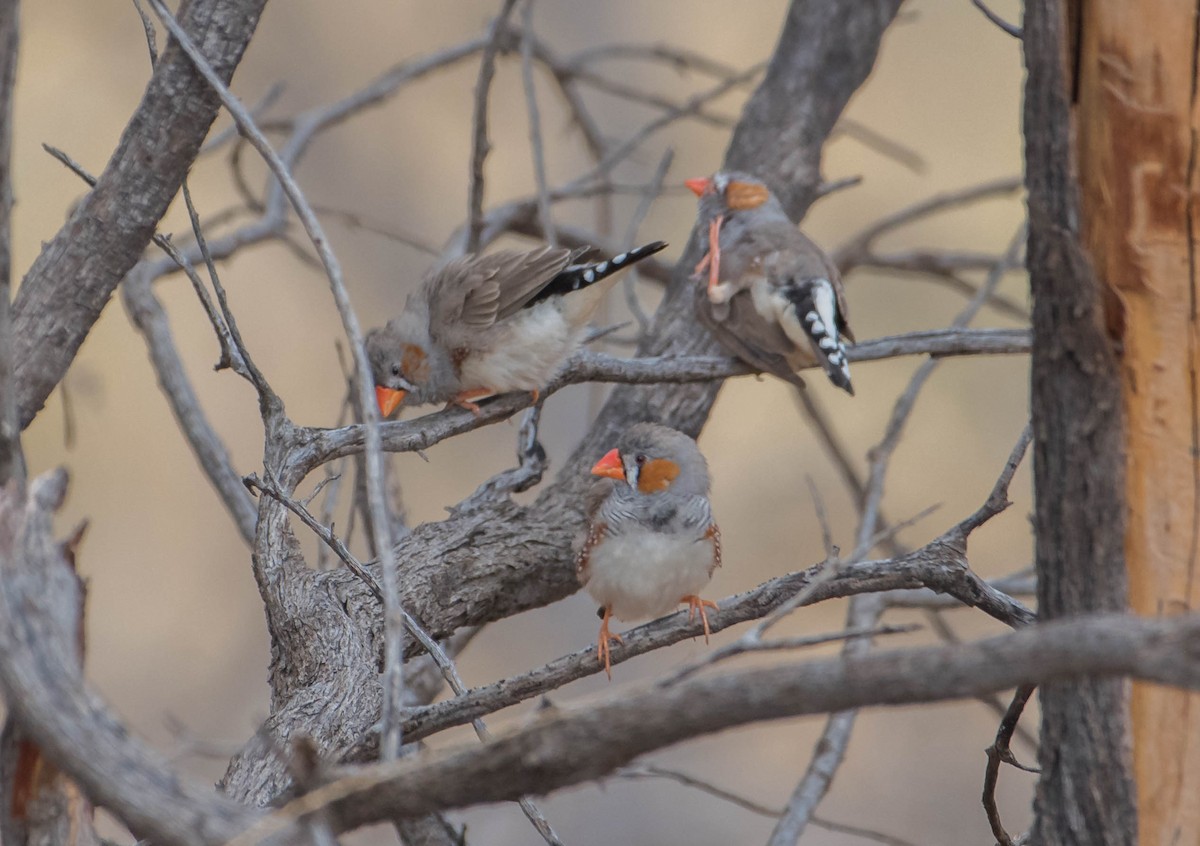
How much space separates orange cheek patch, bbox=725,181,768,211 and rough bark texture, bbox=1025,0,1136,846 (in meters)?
2.27

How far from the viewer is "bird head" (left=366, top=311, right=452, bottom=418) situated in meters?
3.87

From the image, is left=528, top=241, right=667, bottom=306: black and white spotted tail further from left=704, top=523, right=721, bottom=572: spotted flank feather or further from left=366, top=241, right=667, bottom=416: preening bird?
left=704, top=523, right=721, bottom=572: spotted flank feather

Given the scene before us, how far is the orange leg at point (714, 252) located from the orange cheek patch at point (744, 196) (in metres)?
0.06

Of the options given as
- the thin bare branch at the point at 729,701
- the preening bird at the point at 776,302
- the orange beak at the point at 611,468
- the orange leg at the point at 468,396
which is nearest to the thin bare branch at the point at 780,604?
the orange beak at the point at 611,468

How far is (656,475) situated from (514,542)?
44cm

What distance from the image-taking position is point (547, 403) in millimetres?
8141

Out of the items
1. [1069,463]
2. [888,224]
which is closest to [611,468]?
[1069,463]

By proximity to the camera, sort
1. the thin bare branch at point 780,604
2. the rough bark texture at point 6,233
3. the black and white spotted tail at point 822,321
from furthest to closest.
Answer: the black and white spotted tail at point 822,321 < the thin bare branch at point 780,604 < the rough bark texture at point 6,233

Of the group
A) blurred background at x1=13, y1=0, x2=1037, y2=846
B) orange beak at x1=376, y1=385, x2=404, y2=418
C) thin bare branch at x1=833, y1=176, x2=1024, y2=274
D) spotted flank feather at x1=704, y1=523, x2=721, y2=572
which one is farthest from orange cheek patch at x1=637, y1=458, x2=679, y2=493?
blurred background at x1=13, y1=0, x2=1037, y2=846

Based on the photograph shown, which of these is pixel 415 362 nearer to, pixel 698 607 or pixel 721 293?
pixel 721 293

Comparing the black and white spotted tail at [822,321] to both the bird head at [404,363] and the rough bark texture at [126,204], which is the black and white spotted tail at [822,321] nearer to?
the bird head at [404,363]

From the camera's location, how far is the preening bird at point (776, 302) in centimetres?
334

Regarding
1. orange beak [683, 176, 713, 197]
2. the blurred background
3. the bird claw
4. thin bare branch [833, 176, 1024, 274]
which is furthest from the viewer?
the blurred background

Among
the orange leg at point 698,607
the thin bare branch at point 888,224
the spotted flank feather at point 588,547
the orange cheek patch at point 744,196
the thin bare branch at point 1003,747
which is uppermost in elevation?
the thin bare branch at point 888,224
